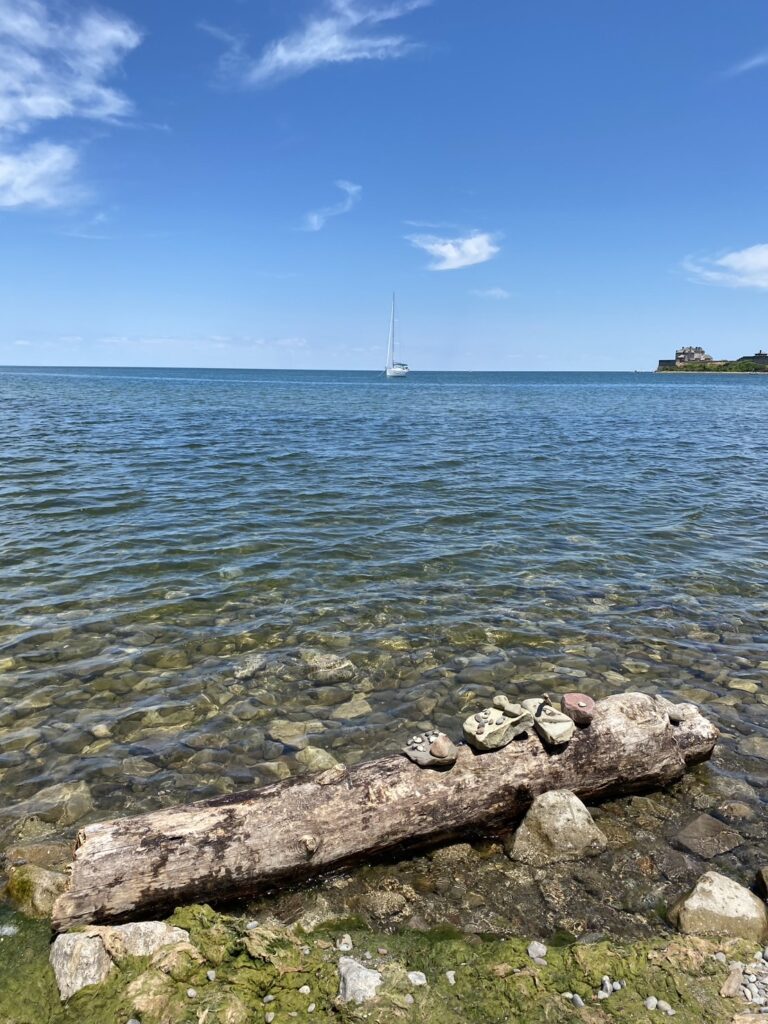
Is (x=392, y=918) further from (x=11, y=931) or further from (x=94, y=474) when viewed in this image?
(x=94, y=474)

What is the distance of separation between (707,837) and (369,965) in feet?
10.9

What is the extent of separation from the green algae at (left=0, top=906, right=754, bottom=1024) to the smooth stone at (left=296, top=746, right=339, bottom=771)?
2.10m

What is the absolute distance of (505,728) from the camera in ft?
17.8

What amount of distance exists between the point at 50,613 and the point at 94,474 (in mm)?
12391

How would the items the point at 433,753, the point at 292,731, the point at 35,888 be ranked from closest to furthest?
the point at 35,888 → the point at 433,753 → the point at 292,731

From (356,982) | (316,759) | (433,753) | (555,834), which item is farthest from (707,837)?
(316,759)

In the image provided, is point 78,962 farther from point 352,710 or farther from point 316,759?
point 352,710

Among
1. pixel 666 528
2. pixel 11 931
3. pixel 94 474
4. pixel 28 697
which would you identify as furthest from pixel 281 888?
pixel 94 474

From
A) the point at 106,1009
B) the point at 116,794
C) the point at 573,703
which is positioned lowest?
the point at 116,794

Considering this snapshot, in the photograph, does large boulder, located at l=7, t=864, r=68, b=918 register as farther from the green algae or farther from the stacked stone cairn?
the stacked stone cairn

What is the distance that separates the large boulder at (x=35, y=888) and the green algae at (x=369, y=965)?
5.2 inches

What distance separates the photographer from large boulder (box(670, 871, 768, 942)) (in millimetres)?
4234

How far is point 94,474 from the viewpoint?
20.9m

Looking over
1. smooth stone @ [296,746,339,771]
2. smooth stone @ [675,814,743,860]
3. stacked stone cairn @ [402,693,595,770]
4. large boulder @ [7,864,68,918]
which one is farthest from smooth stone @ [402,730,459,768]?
large boulder @ [7,864,68,918]
